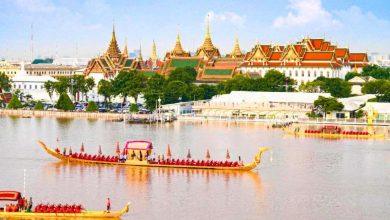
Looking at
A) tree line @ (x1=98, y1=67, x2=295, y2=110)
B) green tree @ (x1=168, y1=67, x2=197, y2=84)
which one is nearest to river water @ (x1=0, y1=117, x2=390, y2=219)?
tree line @ (x1=98, y1=67, x2=295, y2=110)

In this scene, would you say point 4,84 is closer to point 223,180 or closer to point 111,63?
point 111,63

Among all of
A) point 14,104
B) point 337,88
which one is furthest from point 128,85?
point 337,88

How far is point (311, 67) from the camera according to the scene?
8544 centimetres

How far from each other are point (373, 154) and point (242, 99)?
25.4 metres

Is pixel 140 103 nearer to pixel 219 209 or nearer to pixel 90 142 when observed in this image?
pixel 90 142

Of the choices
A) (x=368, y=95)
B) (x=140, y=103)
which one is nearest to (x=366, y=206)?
(x=368, y=95)

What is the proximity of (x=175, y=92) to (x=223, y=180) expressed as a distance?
37.8m

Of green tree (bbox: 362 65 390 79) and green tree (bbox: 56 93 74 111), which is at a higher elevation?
green tree (bbox: 362 65 390 79)

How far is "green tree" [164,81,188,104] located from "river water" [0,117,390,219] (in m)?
18.9

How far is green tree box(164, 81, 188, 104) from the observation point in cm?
7306

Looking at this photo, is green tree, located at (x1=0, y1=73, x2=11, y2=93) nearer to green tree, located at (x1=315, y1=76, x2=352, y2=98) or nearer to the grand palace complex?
the grand palace complex

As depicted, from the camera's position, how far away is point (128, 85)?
247ft

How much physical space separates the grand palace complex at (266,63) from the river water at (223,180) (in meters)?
32.7

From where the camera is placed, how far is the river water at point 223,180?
30420 mm
